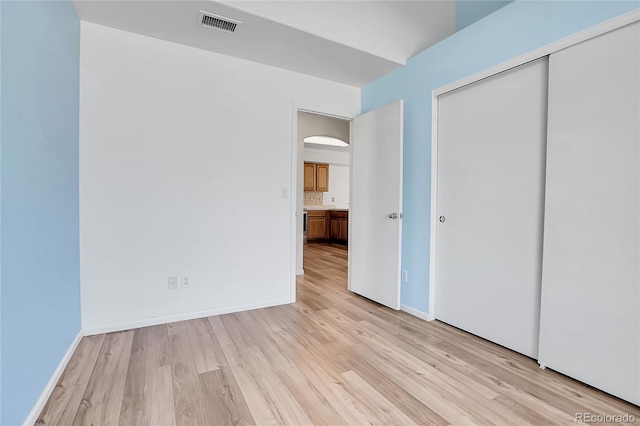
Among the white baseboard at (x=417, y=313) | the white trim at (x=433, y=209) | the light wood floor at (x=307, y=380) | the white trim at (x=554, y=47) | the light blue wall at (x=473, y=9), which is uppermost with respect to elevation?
the light blue wall at (x=473, y=9)

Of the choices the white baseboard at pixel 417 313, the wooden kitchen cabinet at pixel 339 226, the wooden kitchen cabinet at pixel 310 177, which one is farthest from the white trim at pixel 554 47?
the wooden kitchen cabinet at pixel 310 177

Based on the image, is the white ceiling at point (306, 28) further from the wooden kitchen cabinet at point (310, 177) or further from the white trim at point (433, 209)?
the wooden kitchen cabinet at point (310, 177)

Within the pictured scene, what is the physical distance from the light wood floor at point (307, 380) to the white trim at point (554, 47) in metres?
1.94

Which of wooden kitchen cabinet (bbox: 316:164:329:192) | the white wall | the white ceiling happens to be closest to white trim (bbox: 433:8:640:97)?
the white ceiling

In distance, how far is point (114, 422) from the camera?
4.55 ft

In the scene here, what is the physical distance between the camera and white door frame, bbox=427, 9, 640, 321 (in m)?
1.56

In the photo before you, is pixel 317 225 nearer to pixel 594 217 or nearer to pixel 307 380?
pixel 307 380

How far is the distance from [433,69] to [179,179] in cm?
237

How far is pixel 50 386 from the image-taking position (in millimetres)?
1596

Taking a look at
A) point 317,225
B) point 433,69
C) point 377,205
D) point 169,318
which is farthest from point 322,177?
point 169,318

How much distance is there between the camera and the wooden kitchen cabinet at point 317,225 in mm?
7578

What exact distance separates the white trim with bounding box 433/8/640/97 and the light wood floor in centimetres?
194

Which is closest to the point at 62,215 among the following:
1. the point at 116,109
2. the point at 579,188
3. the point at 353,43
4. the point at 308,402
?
the point at 116,109

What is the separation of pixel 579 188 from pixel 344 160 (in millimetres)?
6552
